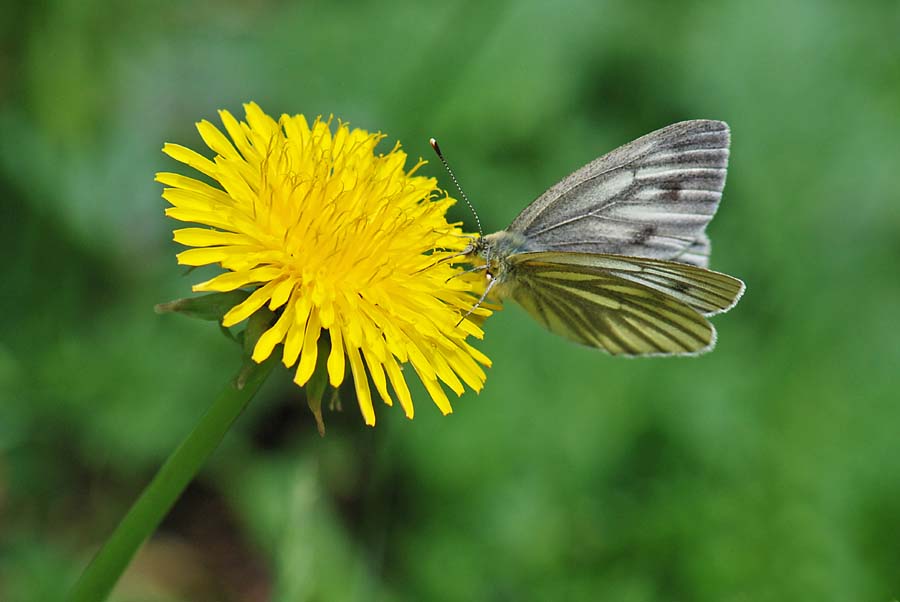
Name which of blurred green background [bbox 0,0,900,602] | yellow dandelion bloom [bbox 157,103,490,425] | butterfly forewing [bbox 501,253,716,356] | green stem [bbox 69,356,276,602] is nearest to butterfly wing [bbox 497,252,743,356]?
butterfly forewing [bbox 501,253,716,356]

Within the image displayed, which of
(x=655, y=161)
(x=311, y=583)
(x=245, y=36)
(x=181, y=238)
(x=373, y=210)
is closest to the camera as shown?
(x=181, y=238)

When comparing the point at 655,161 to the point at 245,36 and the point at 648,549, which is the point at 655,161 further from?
the point at 245,36

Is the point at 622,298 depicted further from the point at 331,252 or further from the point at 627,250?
the point at 331,252

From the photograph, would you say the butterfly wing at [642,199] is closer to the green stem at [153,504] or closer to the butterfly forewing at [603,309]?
the butterfly forewing at [603,309]

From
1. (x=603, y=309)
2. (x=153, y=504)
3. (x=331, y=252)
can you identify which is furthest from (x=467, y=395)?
(x=153, y=504)

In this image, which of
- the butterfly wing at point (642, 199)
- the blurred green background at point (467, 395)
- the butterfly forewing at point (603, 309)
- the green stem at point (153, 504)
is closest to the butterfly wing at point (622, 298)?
the butterfly forewing at point (603, 309)

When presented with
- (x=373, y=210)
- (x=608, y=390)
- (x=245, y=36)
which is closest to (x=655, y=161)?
(x=373, y=210)

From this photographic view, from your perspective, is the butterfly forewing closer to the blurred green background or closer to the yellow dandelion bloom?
the yellow dandelion bloom

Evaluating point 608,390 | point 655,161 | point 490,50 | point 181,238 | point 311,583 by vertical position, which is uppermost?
point 490,50
